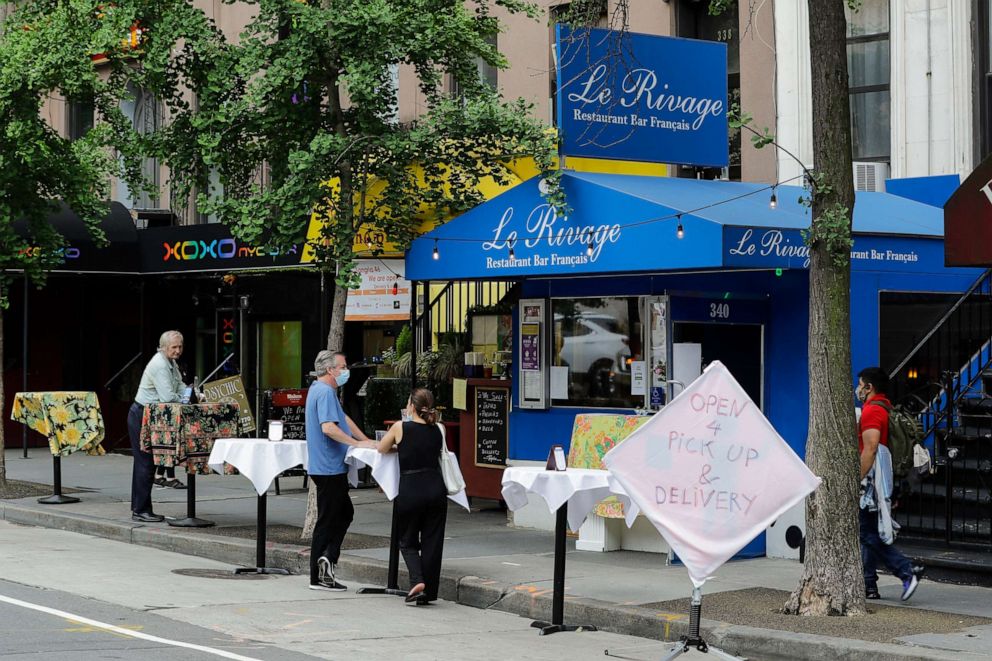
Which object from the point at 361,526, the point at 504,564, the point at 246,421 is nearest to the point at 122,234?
the point at 246,421

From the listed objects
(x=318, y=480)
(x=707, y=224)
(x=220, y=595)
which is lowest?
(x=220, y=595)

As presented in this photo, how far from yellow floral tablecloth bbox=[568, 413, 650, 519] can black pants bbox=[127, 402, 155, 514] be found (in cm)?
462

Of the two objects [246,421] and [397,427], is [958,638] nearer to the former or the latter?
[397,427]

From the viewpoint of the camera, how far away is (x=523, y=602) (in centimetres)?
1054

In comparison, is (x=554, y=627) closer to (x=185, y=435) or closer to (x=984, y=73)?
(x=185, y=435)

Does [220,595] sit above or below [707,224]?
below

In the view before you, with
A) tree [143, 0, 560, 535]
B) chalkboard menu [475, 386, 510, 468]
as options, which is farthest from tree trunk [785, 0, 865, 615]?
chalkboard menu [475, 386, 510, 468]

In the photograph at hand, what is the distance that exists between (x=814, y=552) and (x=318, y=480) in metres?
4.08

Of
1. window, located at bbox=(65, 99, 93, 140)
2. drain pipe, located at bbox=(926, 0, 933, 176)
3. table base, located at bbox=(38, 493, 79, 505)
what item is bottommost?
table base, located at bbox=(38, 493, 79, 505)

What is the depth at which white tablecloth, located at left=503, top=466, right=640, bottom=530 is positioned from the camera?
32.9 feet

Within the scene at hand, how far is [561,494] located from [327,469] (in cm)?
→ 225

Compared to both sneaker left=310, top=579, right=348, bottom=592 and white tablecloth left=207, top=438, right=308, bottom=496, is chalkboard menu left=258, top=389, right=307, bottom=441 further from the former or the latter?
sneaker left=310, top=579, right=348, bottom=592

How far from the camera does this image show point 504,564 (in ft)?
39.4

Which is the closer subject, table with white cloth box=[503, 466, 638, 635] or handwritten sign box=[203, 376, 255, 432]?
table with white cloth box=[503, 466, 638, 635]
